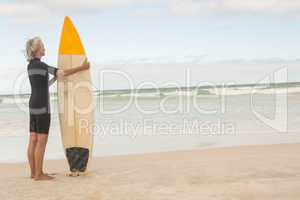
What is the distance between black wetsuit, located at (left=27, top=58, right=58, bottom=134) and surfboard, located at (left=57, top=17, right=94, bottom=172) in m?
0.49

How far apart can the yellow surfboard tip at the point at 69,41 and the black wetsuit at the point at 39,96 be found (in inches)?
23.2

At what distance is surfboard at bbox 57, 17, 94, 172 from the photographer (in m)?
5.37

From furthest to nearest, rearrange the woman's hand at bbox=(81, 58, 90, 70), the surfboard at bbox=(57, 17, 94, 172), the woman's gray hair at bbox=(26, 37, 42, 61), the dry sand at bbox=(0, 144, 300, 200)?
the surfboard at bbox=(57, 17, 94, 172), the woman's hand at bbox=(81, 58, 90, 70), the woman's gray hair at bbox=(26, 37, 42, 61), the dry sand at bbox=(0, 144, 300, 200)

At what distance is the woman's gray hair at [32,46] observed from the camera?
480cm

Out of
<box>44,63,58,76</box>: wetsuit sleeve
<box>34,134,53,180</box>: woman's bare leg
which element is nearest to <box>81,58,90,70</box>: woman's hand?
<box>44,63,58,76</box>: wetsuit sleeve

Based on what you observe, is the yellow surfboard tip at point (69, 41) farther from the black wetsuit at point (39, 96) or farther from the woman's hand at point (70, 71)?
the black wetsuit at point (39, 96)

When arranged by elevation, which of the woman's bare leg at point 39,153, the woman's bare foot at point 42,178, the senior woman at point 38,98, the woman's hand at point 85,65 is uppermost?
the woman's hand at point 85,65

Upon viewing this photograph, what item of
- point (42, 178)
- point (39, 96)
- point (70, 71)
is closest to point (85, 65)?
point (70, 71)

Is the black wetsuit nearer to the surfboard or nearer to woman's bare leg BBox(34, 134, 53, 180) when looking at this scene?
woman's bare leg BBox(34, 134, 53, 180)

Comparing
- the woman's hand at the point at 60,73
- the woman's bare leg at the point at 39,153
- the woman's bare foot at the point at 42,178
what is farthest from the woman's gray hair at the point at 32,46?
the woman's bare foot at the point at 42,178

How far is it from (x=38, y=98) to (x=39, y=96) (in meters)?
0.03

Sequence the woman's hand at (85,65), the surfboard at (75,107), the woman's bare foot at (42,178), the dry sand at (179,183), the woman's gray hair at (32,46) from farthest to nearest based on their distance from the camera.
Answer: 1. the surfboard at (75,107)
2. the woman's hand at (85,65)
3. the woman's bare foot at (42,178)
4. the woman's gray hair at (32,46)
5. the dry sand at (179,183)

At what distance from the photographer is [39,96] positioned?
489cm

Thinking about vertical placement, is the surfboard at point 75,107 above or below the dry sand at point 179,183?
above
